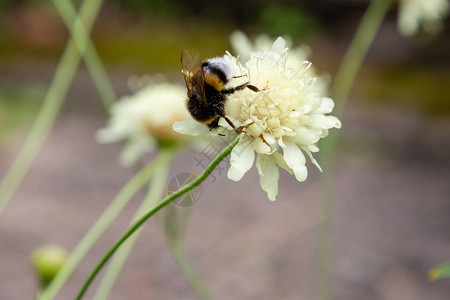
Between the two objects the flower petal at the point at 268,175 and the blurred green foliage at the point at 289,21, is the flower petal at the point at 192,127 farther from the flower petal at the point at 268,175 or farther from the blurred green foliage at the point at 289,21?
the blurred green foliage at the point at 289,21

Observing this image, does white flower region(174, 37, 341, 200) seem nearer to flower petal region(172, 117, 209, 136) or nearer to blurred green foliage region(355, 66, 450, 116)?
flower petal region(172, 117, 209, 136)

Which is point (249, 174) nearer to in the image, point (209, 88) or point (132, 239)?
point (132, 239)

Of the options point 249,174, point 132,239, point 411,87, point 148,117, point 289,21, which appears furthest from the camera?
point 289,21

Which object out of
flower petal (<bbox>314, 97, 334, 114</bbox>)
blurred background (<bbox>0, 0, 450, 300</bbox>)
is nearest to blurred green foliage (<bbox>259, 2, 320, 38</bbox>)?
blurred background (<bbox>0, 0, 450, 300</bbox>)

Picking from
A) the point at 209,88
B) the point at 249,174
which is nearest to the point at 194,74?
the point at 209,88

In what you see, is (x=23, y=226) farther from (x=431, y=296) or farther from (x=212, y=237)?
(x=431, y=296)

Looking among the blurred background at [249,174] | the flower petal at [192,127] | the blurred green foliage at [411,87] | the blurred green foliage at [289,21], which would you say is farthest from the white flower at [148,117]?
the blurred green foliage at [289,21]
